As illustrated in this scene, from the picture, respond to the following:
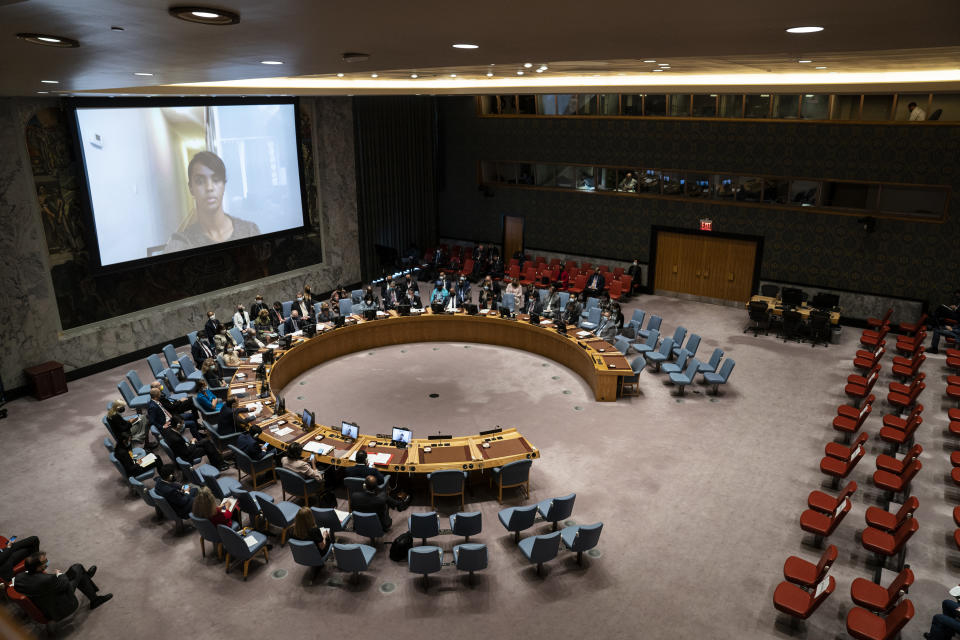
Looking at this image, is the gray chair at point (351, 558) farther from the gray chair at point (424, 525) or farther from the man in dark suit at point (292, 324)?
the man in dark suit at point (292, 324)

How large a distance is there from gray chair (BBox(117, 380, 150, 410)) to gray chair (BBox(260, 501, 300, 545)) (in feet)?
14.6

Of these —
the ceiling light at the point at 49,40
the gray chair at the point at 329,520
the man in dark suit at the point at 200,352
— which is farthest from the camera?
the man in dark suit at the point at 200,352

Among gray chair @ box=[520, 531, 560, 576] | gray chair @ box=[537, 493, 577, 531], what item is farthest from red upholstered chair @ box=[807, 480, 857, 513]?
gray chair @ box=[520, 531, 560, 576]

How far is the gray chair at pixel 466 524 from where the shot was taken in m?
7.72

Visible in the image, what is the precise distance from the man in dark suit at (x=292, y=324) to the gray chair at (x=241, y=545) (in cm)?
683

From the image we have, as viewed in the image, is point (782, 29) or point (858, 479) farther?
point (858, 479)

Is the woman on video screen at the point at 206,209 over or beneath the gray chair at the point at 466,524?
over

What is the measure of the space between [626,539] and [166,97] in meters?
13.1

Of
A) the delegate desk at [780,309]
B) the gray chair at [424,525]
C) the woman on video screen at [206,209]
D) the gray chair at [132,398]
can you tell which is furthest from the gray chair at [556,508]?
the woman on video screen at [206,209]

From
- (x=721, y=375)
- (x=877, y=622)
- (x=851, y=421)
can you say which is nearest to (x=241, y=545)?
(x=877, y=622)

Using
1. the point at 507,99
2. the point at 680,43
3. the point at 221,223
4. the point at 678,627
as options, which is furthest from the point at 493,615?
the point at 507,99

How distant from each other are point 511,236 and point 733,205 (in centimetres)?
734

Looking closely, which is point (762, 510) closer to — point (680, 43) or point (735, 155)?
point (680, 43)

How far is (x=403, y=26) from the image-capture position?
3395mm
